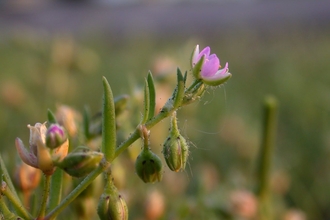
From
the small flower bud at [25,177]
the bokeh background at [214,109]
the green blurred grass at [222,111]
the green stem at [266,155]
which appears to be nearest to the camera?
the small flower bud at [25,177]

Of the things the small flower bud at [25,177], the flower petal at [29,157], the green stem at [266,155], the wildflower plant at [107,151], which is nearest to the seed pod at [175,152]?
the wildflower plant at [107,151]

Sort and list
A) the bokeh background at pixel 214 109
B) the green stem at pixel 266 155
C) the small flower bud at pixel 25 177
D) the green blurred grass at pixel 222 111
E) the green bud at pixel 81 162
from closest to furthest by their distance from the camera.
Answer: the green bud at pixel 81 162
the small flower bud at pixel 25 177
the green stem at pixel 266 155
the bokeh background at pixel 214 109
the green blurred grass at pixel 222 111

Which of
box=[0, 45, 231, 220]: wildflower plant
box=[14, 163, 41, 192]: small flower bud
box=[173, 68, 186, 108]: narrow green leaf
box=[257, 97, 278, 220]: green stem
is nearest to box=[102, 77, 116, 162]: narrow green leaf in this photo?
box=[0, 45, 231, 220]: wildflower plant

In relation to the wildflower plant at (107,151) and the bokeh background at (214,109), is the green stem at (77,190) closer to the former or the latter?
the wildflower plant at (107,151)

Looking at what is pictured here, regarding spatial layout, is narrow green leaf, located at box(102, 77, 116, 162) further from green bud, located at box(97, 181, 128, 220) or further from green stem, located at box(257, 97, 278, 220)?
green stem, located at box(257, 97, 278, 220)

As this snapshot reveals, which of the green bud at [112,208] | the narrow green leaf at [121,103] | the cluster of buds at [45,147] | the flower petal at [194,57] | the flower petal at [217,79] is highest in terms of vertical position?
the flower petal at [194,57]

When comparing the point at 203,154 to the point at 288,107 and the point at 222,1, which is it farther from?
the point at 222,1

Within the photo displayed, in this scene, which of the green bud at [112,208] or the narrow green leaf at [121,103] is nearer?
the green bud at [112,208]

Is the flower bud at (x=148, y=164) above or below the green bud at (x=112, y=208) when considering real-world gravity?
above
